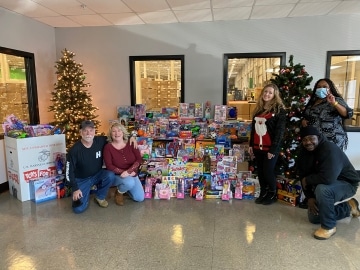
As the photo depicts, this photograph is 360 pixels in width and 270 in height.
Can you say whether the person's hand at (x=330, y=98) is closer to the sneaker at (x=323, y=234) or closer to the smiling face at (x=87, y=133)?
the sneaker at (x=323, y=234)

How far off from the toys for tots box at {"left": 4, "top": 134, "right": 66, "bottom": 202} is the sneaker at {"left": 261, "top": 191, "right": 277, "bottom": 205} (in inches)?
112

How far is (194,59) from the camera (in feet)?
15.2

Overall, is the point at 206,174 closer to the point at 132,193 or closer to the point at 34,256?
the point at 132,193

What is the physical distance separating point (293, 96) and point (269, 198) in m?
1.37

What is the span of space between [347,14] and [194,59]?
8.17ft

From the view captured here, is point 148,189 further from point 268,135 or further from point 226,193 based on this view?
point 268,135

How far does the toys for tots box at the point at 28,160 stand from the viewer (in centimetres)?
338

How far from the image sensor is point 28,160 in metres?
3.42

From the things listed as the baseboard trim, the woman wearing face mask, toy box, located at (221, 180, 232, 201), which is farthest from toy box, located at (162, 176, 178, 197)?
the baseboard trim

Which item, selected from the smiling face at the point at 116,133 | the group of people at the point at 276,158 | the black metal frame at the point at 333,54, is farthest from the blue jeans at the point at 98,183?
the black metal frame at the point at 333,54

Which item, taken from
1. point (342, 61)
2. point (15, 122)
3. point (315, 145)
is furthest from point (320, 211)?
point (15, 122)

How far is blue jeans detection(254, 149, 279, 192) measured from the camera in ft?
10.5

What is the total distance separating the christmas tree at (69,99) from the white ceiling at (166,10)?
0.68m

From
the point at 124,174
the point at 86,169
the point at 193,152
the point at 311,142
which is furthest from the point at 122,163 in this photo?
the point at 311,142
